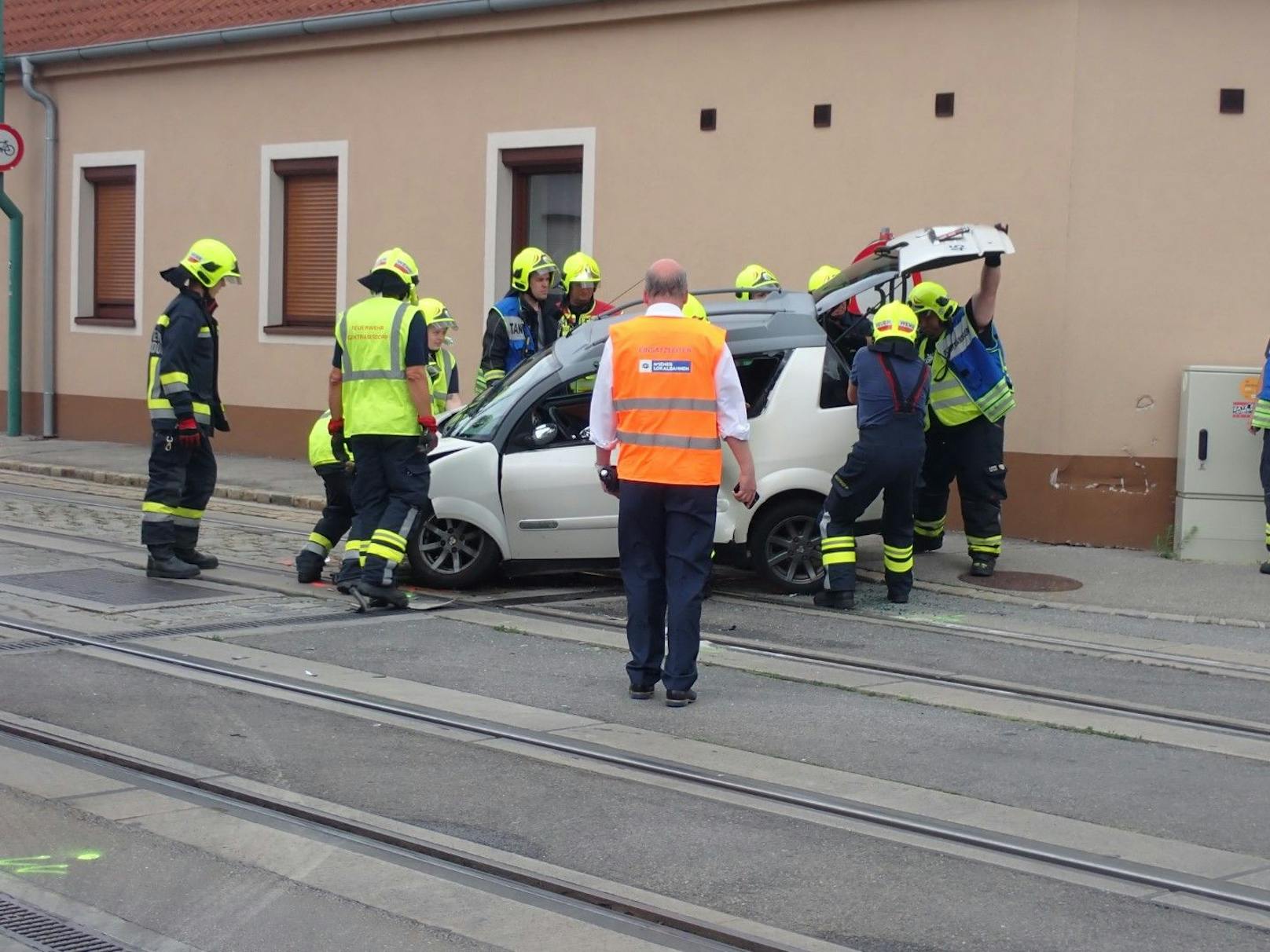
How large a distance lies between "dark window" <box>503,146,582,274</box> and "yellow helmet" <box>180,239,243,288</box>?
6.16 meters

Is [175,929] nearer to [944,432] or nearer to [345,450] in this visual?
[345,450]

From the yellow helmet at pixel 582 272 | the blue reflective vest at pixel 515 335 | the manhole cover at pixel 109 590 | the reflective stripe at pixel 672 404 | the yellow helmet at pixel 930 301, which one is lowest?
the manhole cover at pixel 109 590

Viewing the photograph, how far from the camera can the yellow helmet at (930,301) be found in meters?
11.4

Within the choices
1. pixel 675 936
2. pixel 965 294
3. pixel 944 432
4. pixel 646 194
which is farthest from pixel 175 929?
pixel 646 194

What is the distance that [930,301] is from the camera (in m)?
11.4

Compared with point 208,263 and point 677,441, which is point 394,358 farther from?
point 677,441

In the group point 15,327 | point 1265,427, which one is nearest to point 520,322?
point 1265,427

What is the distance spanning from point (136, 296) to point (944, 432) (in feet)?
39.7

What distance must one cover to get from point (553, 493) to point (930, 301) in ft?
9.31

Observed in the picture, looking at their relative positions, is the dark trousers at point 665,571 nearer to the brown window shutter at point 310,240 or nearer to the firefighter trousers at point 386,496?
the firefighter trousers at point 386,496

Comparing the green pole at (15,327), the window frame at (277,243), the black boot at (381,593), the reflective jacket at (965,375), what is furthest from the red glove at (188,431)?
the green pole at (15,327)

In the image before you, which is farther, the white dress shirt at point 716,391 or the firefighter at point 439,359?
the firefighter at point 439,359

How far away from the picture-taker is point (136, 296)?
20641mm

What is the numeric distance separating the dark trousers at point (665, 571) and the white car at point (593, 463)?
104 inches
